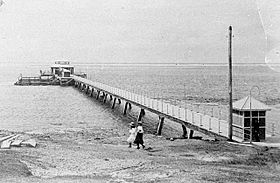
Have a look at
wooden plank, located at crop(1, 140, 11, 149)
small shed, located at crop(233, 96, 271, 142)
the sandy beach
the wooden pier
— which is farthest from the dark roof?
wooden plank, located at crop(1, 140, 11, 149)

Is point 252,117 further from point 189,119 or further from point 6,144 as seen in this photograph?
point 6,144

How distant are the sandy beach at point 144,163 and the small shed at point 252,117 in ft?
3.53

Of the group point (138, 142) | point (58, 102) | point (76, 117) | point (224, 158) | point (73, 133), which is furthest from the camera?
point (58, 102)

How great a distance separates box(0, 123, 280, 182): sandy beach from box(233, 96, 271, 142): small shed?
3.53 ft

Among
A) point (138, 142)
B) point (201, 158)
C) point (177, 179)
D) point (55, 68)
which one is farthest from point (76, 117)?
point (55, 68)

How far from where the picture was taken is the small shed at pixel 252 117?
18.7 meters

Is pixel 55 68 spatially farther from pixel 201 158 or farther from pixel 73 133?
pixel 201 158

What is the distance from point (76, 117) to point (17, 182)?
94.1ft

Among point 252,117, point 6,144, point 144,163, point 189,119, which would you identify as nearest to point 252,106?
point 252,117

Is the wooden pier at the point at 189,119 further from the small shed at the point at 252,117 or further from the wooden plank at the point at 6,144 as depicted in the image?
the wooden plank at the point at 6,144

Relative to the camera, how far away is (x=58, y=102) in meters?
58.2

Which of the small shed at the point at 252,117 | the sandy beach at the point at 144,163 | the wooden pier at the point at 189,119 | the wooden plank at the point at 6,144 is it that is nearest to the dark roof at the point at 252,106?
the small shed at the point at 252,117

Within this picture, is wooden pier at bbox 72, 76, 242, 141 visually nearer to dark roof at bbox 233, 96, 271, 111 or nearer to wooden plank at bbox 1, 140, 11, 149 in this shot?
dark roof at bbox 233, 96, 271, 111

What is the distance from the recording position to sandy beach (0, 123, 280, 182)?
13320mm
